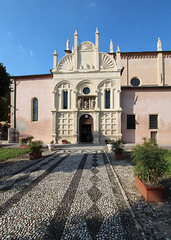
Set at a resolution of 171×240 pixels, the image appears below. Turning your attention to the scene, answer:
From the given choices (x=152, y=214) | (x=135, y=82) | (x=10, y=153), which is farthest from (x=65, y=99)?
(x=152, y=214)

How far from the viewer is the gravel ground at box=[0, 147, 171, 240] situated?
2.35 meters

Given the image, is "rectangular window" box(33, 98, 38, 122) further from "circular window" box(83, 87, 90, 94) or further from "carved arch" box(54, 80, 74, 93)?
"circular window" box(83, 87, 90, 94)

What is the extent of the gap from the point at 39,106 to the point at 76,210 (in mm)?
16491

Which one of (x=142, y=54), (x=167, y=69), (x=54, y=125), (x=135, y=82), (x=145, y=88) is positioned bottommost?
(x=54, y=125)

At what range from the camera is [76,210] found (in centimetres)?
303

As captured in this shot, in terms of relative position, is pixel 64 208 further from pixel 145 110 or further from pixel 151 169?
pixel 145 110

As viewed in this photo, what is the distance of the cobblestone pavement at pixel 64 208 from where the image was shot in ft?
7.72

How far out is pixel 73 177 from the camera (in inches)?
202

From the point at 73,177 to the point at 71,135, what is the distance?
11042 mm

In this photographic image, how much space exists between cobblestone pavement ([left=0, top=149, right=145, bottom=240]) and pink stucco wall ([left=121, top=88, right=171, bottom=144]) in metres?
12.5

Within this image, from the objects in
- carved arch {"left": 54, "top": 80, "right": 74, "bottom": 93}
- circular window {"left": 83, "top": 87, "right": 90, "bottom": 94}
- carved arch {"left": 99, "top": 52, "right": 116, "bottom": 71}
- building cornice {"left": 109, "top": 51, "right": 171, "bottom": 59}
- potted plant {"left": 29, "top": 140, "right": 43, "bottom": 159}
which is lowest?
potted plant {"left": 29, "top": 140, "right": 43, "bottom": 159}

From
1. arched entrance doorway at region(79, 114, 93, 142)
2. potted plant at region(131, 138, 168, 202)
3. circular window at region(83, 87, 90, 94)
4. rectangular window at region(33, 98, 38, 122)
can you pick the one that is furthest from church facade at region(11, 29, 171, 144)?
potted plant at region(131, 138, 168, 202)

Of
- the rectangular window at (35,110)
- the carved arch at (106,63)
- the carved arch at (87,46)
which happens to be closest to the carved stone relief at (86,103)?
the carved arch at (106,63)

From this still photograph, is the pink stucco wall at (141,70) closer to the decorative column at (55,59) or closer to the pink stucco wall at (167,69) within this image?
the pink stucco wall at (167,69)
